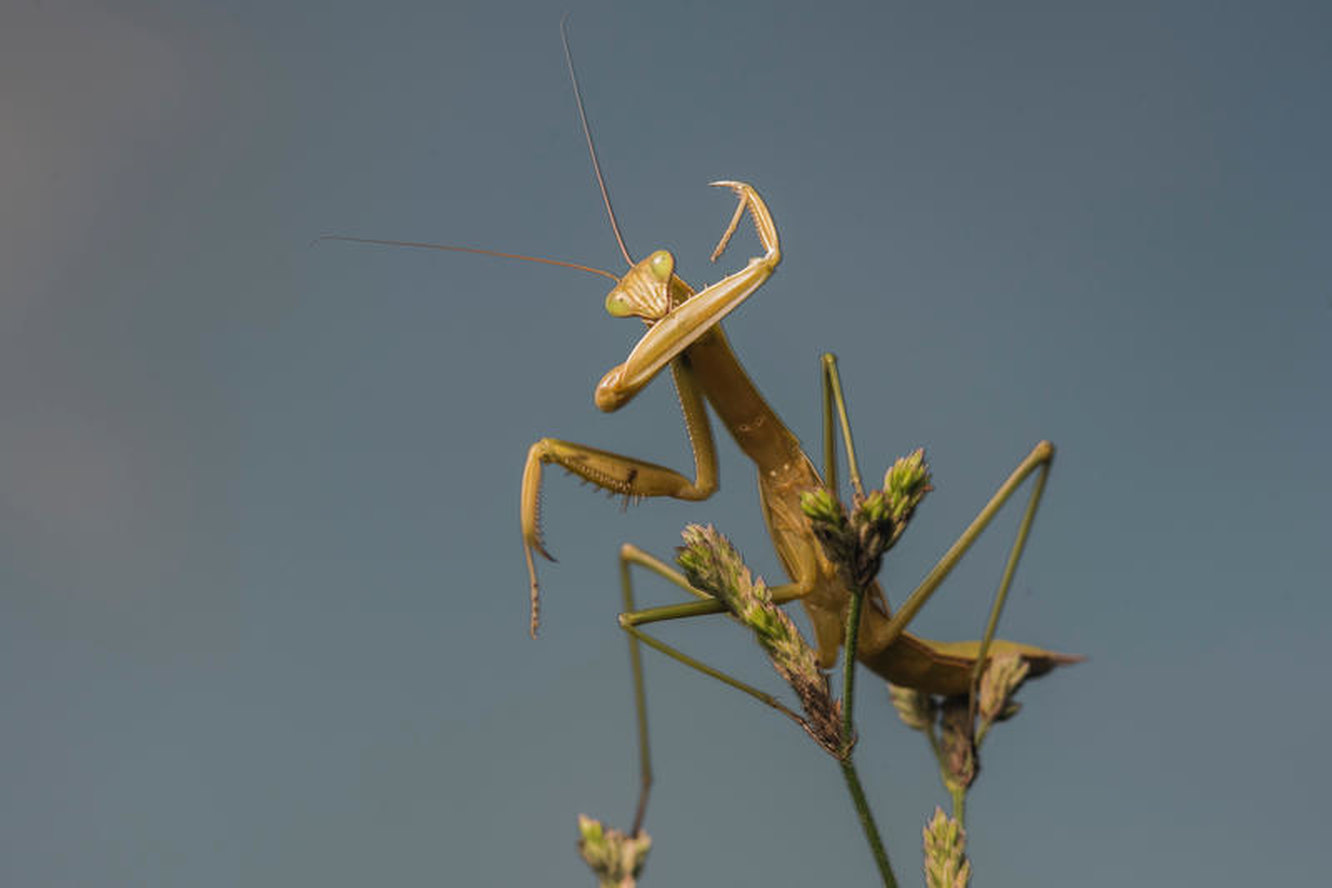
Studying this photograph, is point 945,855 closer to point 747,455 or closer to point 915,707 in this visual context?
point 915,707

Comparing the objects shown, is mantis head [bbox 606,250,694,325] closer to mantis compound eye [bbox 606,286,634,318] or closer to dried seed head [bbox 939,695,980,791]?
mantis compound eye [bbox 606,286,634,318]

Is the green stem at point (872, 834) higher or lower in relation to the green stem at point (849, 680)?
lower

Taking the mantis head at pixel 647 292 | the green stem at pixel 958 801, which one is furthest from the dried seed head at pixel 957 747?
the mantis head at pixel 647 292

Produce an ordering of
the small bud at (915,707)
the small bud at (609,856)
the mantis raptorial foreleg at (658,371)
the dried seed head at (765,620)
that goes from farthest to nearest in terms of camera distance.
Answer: the small bud at (915,707) < the mantis raptorial foreleg at (658,371) < the dried seed head at (765,620) < the small bud at (609,856)

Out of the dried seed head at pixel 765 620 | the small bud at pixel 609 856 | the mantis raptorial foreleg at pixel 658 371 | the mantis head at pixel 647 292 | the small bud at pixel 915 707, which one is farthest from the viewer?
the small bud at pixel 915 707

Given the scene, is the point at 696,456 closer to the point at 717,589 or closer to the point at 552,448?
the point at 552,448

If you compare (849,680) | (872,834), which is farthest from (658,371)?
(872,834)

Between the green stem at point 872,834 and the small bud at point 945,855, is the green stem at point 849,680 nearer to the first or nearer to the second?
the green stem at point 872,834

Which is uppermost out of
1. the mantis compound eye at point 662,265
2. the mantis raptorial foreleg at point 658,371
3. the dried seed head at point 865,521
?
the mantis compound eye at point 662,265
